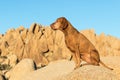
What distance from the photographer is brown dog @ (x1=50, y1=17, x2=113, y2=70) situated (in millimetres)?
14898

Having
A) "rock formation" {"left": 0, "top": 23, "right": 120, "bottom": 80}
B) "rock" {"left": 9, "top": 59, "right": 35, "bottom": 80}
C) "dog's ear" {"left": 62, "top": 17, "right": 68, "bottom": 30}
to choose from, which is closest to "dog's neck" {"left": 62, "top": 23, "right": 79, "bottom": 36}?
"dog's ear" {"left": 62, "top": 17, "right": 68, "bottom": 30}

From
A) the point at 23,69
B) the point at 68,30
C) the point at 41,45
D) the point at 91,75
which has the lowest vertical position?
the point at 41,45

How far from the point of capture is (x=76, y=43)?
49.3ft

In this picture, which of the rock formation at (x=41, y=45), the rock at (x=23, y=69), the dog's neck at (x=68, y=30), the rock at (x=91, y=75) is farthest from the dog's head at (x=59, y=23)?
the rock formation at (x=41, y=45)

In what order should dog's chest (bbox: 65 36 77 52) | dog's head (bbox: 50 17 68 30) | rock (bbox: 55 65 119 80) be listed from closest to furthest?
rock (bbox: 55 65 119 80)
dog's head (bbox: 50 17 68 30)
dog's chest (bbox: 65 36 77 52)

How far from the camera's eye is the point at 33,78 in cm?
2456

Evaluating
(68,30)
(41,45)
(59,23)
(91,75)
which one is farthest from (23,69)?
(41,45)

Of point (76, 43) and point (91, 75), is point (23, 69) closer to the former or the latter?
point (76, 43)

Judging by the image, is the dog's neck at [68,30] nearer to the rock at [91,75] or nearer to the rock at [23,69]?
the rock at [91,75]

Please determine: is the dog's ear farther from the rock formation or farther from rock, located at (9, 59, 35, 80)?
the rock formation

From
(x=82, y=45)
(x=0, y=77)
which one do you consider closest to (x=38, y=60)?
(x=0, y=77)

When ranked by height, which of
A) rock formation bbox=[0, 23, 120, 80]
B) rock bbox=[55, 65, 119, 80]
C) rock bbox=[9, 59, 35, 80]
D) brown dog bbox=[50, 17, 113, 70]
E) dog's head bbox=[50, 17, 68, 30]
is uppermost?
dog's head bbox=[50, 17, 68, 30]

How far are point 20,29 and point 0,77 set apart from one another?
80.4 metres

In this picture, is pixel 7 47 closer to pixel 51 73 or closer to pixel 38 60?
pixel 38 60
